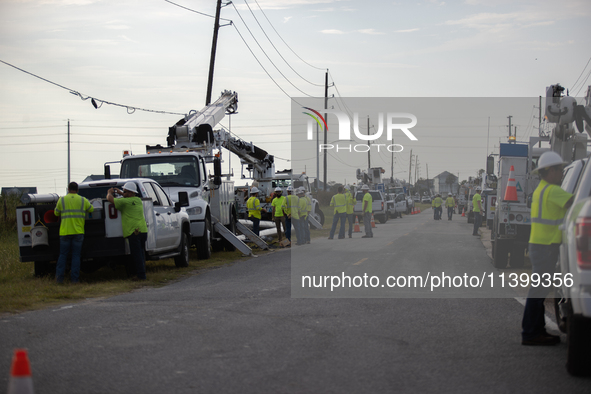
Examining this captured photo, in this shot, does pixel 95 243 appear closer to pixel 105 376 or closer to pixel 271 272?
pixel 271 272

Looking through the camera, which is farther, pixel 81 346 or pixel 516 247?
pixel 516 247

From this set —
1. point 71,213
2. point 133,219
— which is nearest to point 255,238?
point 133,219

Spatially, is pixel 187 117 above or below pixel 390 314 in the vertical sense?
above

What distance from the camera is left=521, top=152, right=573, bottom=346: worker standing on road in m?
6.47

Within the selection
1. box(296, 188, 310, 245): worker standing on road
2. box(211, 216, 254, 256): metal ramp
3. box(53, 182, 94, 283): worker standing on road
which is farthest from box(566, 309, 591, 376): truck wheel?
box(296, 188, 310, 245): worker standing on road

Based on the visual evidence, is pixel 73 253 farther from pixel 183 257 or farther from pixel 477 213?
pixel 477 213

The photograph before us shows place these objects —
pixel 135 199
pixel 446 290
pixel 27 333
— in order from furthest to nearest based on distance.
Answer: pixel 135 199, pixel 446 290, pixel 27 333

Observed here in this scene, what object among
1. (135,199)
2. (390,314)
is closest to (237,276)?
(135,199)

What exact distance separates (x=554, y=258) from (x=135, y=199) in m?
7.97

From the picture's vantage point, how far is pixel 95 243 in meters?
12.4

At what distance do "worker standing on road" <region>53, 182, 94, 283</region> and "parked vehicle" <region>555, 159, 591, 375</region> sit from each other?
8.52m

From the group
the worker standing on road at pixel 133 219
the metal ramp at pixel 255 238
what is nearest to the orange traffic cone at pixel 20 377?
the worker standing on road at pixel 133 219

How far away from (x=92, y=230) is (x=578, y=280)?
9390 mm

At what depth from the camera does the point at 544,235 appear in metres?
6.52
